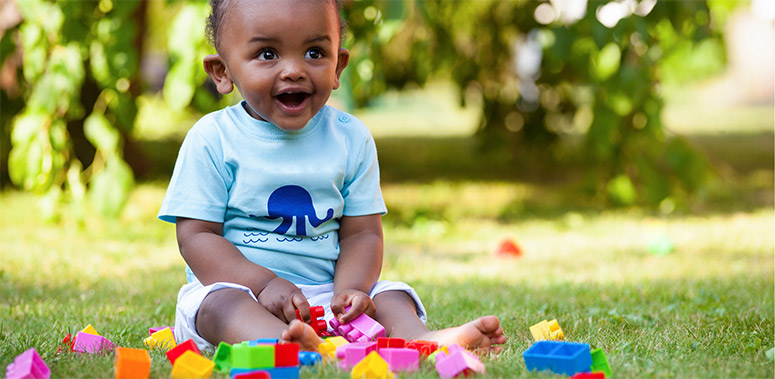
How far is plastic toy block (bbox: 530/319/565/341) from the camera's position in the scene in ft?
7.49

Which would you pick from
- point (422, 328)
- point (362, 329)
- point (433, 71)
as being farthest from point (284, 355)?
point (433, 71)

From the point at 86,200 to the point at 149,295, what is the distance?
2.21 m

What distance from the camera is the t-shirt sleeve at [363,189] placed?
2.38 meters

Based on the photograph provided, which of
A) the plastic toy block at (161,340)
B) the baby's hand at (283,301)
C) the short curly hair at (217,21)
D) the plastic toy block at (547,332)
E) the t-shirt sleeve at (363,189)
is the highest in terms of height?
the short curly hair at (217,21)

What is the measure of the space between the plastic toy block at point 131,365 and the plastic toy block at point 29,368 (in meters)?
0.16

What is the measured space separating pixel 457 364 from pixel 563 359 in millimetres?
242

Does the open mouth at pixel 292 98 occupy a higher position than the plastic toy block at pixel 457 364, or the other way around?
the open mouth at pixel 292 98

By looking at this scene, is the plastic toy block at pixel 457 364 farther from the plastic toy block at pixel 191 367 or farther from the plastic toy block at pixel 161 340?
the plastic toy block at pixel 161 340

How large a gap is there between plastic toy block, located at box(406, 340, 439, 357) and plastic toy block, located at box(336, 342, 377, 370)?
4.4 inches

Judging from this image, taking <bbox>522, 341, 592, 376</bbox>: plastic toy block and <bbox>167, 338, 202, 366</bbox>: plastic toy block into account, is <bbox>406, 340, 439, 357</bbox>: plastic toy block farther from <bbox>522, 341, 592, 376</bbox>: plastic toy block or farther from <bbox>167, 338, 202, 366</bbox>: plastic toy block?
<bbox>167, 338, 202, 366</bbox>: plastic toy block

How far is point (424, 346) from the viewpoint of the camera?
1.96 meters

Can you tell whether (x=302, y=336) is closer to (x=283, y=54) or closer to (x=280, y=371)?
(x=280, y=371)

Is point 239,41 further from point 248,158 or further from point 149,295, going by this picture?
point 149,295

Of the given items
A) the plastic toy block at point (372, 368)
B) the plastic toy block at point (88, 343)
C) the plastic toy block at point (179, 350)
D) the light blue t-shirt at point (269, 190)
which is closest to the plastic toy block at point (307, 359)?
the plastic toy block at point (372, 368)
